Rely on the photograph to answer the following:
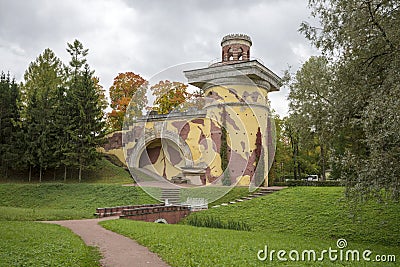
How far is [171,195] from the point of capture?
1989 cm

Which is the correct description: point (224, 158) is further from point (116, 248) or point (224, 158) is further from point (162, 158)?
point (116, 248)

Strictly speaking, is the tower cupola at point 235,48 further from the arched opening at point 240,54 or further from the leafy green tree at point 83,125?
the leafy green tree at point 83,125

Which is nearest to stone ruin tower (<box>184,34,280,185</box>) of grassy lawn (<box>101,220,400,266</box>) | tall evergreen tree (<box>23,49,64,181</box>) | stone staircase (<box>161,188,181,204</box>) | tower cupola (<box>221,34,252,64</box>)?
tower cupola (<box>221,34,252,64</box>)

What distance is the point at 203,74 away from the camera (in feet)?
74.7

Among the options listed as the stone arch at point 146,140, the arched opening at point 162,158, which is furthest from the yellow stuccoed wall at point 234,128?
the stone arch at point 146,140

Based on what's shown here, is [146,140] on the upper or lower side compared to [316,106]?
upper

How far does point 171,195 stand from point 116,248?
11350 mm

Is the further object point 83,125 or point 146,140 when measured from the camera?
point 146,140

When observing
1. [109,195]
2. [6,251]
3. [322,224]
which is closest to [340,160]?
[322,224]

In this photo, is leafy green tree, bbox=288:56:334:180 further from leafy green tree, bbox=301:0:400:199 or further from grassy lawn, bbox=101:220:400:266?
grassy lawn, bbox=101:220:400:266

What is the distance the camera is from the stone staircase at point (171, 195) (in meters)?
19.4

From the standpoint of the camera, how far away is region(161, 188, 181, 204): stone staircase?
19389mm

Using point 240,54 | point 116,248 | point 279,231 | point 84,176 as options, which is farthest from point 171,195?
point 116,248

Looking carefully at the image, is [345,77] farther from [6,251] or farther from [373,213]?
[6,251]
